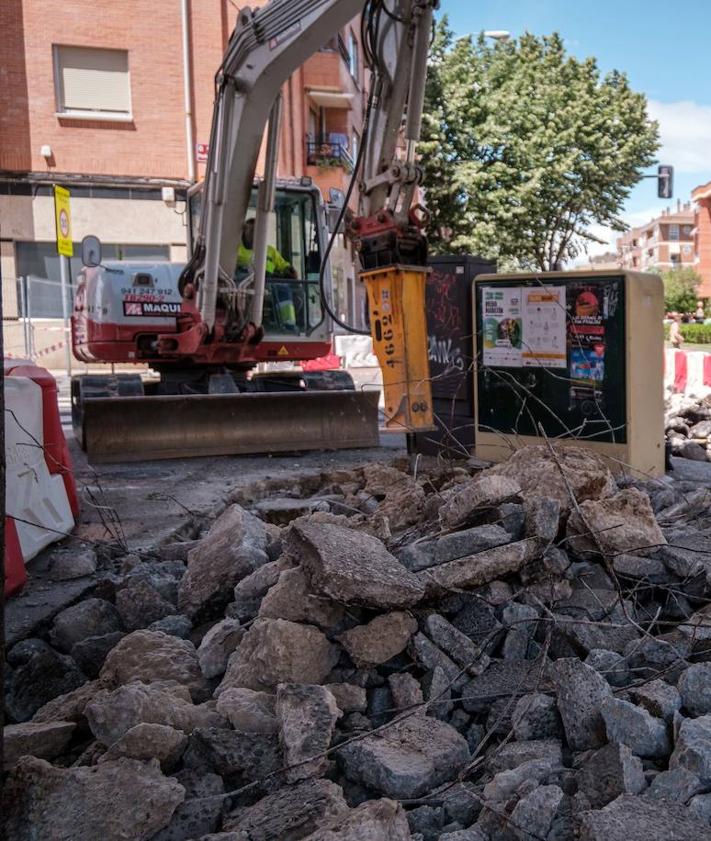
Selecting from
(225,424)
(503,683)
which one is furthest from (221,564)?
(225,424)

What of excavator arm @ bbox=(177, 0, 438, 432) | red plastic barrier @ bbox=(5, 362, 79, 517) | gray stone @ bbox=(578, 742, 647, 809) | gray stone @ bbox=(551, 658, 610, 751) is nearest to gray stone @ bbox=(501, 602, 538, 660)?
gray stone @ bbox=(551, 658, 610, 751)

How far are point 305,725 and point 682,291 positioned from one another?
276 ft

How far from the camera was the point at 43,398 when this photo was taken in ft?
19.5

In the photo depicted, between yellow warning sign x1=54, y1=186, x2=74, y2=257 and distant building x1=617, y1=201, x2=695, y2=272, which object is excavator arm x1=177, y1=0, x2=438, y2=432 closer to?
yellow warning sign x1=54, y1=186, x2=74, y2=257

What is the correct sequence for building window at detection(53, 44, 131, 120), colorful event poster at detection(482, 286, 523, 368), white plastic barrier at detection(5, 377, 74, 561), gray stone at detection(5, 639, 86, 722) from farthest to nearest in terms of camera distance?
building window at detection(53, 44, 131, 120) → colorful event poster at detection(482, 286, 523, 368) → white plastic barrier at detection(5, 377, 74, 561) → gray stone at detection(5, 639, 86, 722)

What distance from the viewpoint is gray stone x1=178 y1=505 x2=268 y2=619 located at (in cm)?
384

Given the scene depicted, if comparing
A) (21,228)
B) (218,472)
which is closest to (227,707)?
(218,472)

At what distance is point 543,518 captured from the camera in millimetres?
3803

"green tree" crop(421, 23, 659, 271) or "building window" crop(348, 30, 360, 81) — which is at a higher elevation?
"building window" crop(348, 30, 360, 81)

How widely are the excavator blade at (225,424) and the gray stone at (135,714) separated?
6.55 metres

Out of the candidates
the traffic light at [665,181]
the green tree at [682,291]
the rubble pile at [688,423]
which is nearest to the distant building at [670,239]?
the green tree at [682,291]

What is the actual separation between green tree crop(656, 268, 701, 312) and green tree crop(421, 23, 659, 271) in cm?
4266

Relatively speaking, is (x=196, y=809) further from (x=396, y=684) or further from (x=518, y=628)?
(x=518, y=628)

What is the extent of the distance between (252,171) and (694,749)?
7.50 meters
